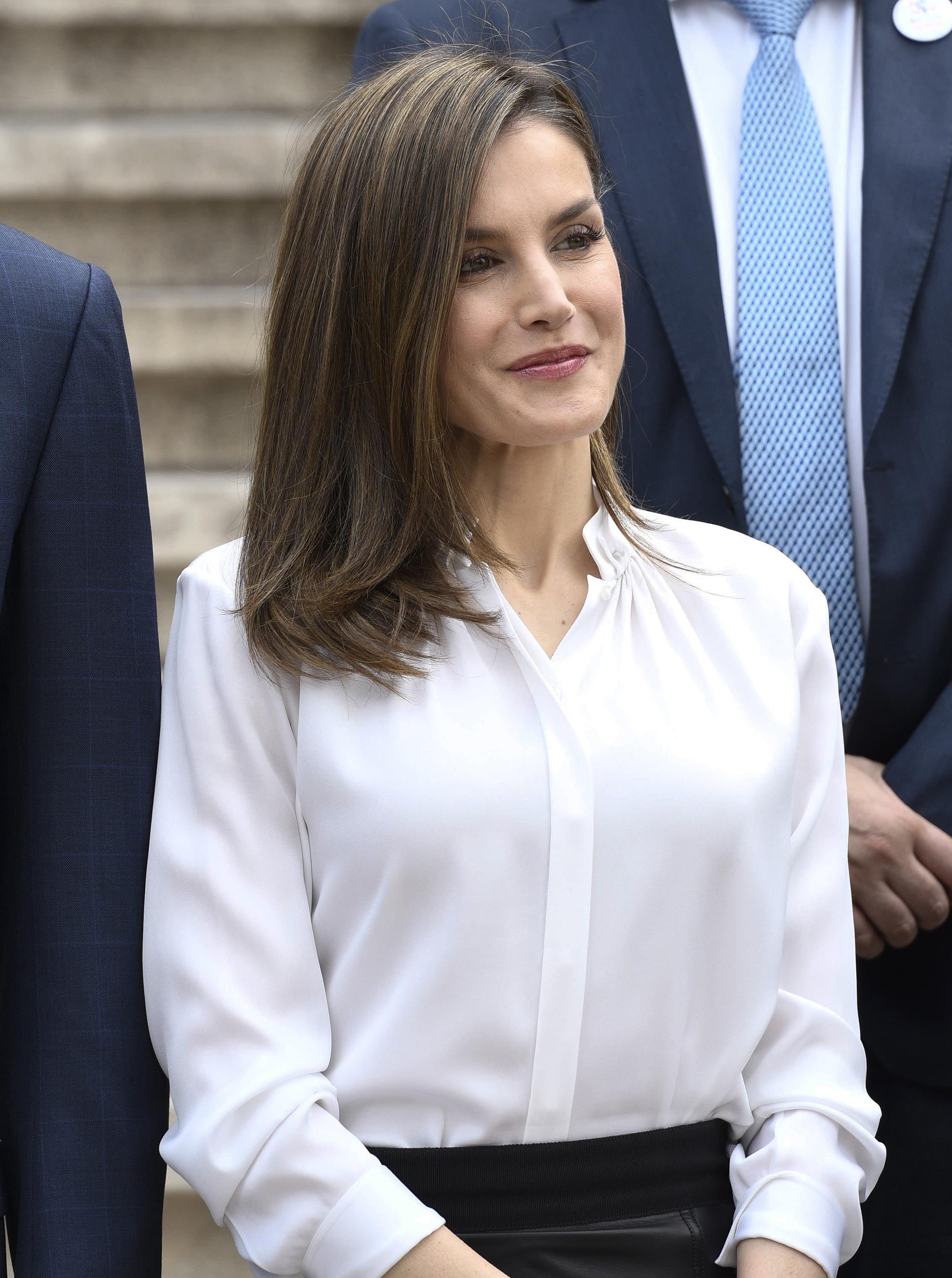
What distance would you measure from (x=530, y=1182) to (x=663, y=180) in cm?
108

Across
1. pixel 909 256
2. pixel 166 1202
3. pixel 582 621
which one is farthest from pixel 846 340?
pixel 166 1202

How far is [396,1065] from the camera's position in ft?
4.07

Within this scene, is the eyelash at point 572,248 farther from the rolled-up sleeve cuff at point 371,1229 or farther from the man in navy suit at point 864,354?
the rolled-up sleeve cuff at point 371,1229

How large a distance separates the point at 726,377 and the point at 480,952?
0.76 meters

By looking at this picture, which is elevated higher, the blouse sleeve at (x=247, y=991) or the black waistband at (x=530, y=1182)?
the blouse sleeve at (x=247, y=991)

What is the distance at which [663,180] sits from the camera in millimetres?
1753

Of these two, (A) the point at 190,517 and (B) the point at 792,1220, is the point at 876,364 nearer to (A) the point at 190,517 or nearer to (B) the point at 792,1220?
(B) the point at 792,1220

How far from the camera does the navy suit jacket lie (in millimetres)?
1713

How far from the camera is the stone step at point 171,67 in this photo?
2607mm

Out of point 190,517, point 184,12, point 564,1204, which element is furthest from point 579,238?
point 184,12

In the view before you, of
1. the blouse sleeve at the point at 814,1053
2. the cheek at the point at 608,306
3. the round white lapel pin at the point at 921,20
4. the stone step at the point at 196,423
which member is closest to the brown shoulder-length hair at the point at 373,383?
the cheek at the point at 608,306

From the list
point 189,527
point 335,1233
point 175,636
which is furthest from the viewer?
point 189,527

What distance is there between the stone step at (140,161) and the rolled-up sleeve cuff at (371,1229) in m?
1.76

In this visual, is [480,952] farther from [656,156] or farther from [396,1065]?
[656,156]
